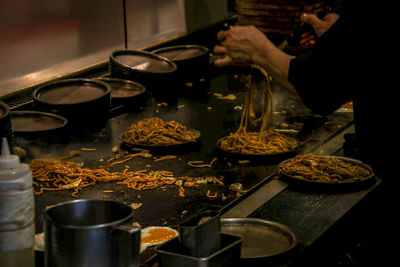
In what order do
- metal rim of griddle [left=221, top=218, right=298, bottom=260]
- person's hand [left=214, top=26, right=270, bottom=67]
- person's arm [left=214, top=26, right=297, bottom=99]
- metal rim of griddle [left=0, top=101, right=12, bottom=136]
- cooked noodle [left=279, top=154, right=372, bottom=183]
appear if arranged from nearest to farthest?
metal rim of griddle [left=221, top=218, right=298, bottom=260] → person's arm [left=214, top=26, right=297, bottom=99] → person's hand [left=214, top=26, right=270, bottom=67] → metal rim of griddle [left=0, top=101, right=12, bottom=136] → cooked noodle [left=279, top=154, right=372, bottom=183]

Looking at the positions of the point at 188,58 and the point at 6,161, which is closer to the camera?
the point at 6,161

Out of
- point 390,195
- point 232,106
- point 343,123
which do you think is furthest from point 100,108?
point 390,195

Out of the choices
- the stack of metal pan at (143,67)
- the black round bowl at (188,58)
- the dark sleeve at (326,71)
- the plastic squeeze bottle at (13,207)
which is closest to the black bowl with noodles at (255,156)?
the dark sleeve at (326,71)

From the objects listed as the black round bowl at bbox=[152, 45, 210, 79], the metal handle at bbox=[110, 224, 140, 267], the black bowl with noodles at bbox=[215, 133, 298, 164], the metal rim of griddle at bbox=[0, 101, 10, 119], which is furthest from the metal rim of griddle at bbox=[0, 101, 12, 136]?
the black round bowl at bbox=[152, 45, 210, 79]

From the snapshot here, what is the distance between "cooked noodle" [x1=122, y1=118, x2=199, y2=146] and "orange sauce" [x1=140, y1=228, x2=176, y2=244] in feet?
4.69

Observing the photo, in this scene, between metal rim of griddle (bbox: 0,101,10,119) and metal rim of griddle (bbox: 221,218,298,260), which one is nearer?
metal rim of griddle (bbox: 221,218,298,260)

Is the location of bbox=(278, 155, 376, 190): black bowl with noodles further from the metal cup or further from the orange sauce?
the metal cup

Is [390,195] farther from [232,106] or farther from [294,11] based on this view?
[294,11]

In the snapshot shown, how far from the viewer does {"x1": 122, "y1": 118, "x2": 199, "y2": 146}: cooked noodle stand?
14.0 feet

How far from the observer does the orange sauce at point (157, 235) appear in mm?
2764

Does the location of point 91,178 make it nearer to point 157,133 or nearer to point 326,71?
point 157,133

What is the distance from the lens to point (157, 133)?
434 centimetres

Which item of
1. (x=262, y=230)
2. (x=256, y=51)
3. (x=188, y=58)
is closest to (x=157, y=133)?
(x=256, y=51)

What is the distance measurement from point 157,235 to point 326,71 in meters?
1.08
